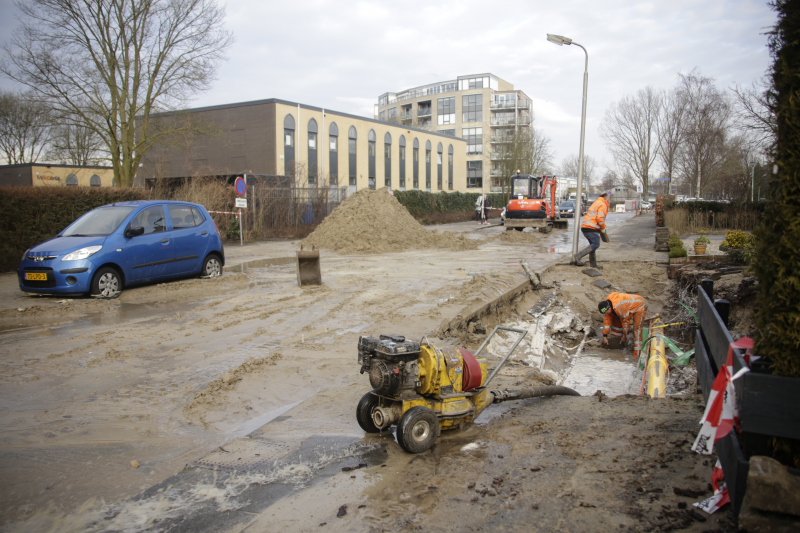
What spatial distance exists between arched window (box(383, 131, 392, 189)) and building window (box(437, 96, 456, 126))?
117ft

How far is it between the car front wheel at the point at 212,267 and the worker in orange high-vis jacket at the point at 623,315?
8.53 meters

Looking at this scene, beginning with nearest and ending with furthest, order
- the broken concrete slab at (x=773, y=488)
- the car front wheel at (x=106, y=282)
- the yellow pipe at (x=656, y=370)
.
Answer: the broken concrete slab at (x=773, y=488)
the yellow pipe at (x=656, y=370)
the car front wheel at (x=106, y=282)

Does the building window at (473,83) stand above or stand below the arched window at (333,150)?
above

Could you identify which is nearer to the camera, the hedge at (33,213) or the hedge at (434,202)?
the hedge at (33,213)

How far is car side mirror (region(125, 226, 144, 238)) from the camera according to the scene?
9.98m

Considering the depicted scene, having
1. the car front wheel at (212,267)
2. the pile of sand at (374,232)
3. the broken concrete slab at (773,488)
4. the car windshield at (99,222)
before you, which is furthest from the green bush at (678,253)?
the car windshield at (99,222)

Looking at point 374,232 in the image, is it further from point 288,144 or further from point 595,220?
point 288,144

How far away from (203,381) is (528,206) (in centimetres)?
2499

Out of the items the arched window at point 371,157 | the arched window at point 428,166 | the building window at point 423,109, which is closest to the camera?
the arched window at point 371,157

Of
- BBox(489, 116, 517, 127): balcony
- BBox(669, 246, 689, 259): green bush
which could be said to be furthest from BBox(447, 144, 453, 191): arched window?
BBox(669, 246, 689, 259): green bush

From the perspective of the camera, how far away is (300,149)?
1617 inches

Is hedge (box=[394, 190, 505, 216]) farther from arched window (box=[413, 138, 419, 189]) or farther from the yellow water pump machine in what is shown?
the yellow water pump machine

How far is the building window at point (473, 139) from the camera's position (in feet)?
276

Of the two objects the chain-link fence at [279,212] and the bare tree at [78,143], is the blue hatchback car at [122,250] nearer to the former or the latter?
the chain-link fence at [279,212]
